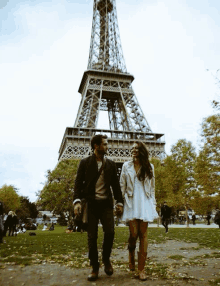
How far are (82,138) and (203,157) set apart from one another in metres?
21.1

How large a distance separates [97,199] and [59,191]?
19230 mm

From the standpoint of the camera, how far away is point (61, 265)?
548 cm

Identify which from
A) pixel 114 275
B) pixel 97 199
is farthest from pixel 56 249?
pixel 97 199

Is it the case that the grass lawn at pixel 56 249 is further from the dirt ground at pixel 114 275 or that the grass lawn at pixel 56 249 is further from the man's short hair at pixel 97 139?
the man's short hair at pixel 97 139

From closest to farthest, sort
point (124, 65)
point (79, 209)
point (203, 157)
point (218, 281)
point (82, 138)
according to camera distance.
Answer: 1. point (218, 281)
2. point (79, 209)
3. point (203, 157)
4. point (82, 138)
5. point (124, 65)

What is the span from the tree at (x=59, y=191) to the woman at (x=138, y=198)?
705 inches

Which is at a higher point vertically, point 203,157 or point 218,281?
point 203,157

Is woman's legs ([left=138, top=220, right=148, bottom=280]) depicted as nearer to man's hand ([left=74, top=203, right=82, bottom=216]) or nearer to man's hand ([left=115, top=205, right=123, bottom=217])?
man's hand ([left=115, top=205, right=123, bottom=217])

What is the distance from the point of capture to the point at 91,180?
14.7ft

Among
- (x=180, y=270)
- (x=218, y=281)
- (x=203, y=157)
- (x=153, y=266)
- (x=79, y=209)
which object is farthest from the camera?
(x=203, y=157)

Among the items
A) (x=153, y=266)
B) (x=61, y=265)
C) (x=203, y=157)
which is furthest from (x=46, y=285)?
(x=203, y=157)

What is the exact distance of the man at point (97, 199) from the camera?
4.43 meters

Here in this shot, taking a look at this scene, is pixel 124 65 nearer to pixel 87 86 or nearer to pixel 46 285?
pixel 87 86

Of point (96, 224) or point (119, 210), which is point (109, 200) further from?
point (96, 224)
